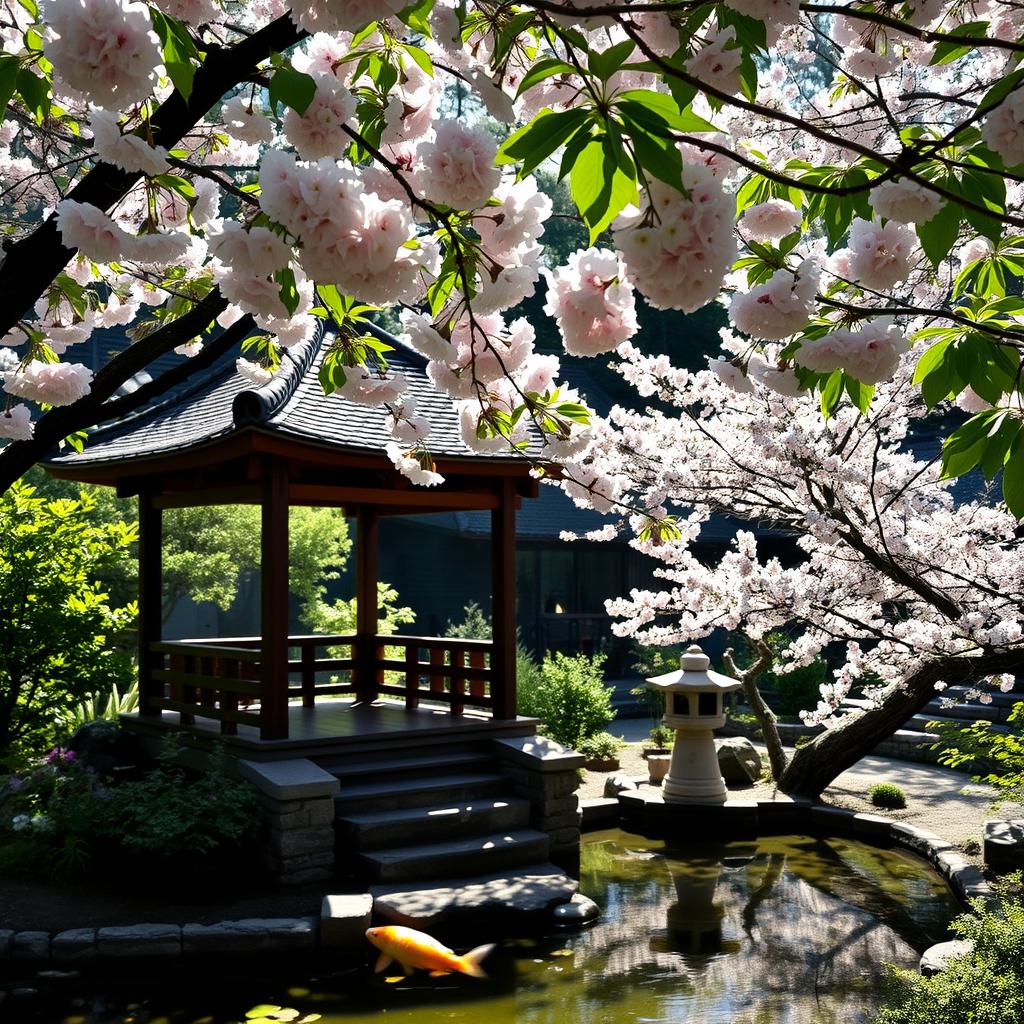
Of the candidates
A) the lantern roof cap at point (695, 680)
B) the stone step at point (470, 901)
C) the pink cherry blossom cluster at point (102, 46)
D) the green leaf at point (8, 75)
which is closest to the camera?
the pink cherry blossom cluster at point (102, 46)

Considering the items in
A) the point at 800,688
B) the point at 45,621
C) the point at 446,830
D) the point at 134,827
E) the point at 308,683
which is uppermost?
the point at 45,621

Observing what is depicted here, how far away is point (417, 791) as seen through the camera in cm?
801

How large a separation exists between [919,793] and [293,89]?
10279mm

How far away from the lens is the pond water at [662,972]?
5422 mm

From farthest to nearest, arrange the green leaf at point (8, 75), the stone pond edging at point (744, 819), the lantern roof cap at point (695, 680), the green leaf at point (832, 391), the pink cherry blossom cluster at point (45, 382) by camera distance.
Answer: the lantern roof cap at point (695, 680)
the stone pond edging at point (744, 819)
the pink cherry blossom cluster at point (45, 382)
the green leaf at point (832, 391)
the green leaf at point (8, 75)

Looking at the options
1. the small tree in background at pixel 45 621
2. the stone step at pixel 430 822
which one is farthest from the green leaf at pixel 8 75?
the small tree in background at pixel 45 621

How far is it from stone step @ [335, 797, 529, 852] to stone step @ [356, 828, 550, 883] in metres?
0.07

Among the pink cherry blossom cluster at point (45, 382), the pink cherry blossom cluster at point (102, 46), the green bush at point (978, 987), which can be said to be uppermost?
the pink cherry blossom cluster at point (102, 46)

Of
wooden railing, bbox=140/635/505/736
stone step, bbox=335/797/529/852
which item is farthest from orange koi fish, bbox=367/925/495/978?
wooden railing, bbox=140/635/505/736

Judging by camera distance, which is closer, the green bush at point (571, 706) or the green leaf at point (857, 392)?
the green leaf at point (857, 392)

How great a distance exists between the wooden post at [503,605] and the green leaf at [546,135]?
300 inches

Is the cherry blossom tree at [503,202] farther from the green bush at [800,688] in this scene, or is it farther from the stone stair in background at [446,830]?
the green bush at [800,688]

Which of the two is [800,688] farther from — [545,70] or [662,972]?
[545,70]

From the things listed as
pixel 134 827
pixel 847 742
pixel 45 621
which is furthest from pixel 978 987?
pixel 45 621
